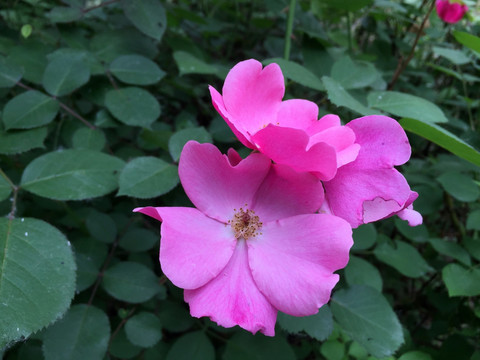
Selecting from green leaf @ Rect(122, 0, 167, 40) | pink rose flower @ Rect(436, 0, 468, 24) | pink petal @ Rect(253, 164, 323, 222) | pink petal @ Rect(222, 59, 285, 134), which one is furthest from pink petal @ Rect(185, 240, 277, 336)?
pink rose flower @ Rect(436, 0, 468, 24)

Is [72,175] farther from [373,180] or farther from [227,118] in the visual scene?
[373,180]

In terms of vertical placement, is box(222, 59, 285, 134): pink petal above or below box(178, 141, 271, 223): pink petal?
above

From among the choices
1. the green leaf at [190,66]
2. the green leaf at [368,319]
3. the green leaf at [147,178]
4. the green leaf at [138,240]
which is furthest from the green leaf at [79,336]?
the green leaf at [190,66]

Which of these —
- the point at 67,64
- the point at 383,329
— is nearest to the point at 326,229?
the point at 383,329

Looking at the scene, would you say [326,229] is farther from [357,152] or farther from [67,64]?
[67,64]

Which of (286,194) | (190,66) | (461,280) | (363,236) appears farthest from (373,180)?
(190,66)

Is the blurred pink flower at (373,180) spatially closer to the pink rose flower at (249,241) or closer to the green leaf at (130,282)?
the pink rose flower at (249,241)

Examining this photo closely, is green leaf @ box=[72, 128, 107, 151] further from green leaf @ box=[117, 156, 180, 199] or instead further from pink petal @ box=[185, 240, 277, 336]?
pink petal @ box=[185, 240, 277, 336]

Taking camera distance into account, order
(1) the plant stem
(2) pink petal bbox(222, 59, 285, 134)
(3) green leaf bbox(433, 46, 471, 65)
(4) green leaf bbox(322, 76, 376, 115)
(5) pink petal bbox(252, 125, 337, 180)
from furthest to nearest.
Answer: (3) green leaf bbox(433, 46, 471, 65) → (1) the plant stem → (4) green leaf bbox(322, 76, 376, 115) → (2) pink petal bbox(222, 59, 285, 134) → (5) pink petal bbox(252, 125, 337, 180)
